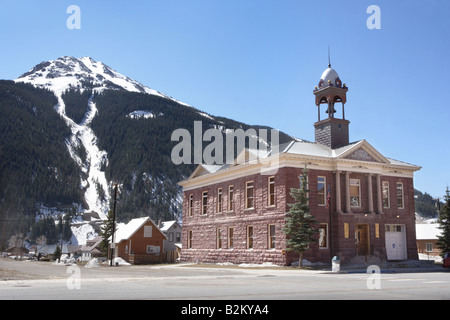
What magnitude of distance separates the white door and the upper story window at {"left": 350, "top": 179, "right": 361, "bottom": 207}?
420 cm

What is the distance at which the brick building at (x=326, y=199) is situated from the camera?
36031 millimetres

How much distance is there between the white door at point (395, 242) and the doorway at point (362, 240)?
8.98 feet

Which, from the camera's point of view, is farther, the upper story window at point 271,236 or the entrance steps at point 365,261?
the upper story window at point 271,236

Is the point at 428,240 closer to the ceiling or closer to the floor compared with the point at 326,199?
closer to the floor

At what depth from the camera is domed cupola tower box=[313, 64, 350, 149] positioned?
41562mm

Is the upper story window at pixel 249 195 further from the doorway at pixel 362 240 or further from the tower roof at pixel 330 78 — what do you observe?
the tower roof at pixel 330 78

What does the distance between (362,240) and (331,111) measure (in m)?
12.1

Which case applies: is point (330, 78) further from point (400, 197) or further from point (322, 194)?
point (400, 197)

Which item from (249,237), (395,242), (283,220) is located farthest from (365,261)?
(249,237)

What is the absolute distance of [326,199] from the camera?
3591 cm

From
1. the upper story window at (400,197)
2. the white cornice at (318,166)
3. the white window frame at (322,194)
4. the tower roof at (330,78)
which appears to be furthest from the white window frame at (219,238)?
the tower roof at (330,78)

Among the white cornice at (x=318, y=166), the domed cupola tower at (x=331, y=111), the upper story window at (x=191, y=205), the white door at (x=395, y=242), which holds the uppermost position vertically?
the domed cupola tower at (x=331, y=111)
